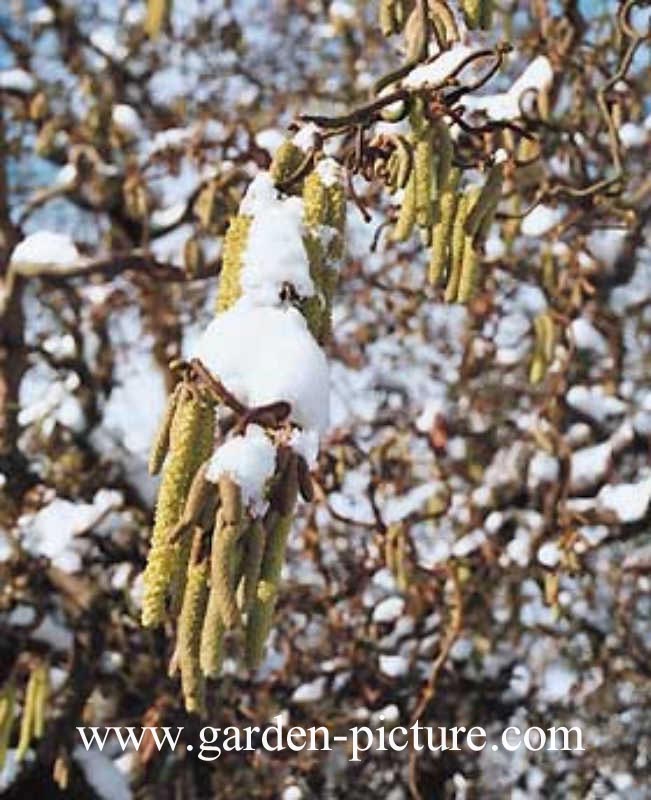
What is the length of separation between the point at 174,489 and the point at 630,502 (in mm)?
2637

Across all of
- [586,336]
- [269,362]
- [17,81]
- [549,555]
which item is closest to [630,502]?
[549,555]

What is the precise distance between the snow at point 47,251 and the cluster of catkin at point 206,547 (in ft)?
8.28

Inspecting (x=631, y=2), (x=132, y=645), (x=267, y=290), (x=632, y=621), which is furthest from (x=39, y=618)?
(x=267, y=290)

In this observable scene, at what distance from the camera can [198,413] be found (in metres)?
0.88

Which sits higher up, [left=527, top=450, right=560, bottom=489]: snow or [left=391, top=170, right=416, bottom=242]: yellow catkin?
[left=527, top=450, right=560, bottom=489]: snow

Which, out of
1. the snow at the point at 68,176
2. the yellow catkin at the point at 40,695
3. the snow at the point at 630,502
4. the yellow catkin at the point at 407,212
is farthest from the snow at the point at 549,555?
the yellow catkin at the point at 407,212

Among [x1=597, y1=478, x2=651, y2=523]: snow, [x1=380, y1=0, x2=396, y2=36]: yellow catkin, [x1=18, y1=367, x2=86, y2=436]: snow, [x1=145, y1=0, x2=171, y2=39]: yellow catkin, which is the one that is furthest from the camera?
[x1=18, y1=367, x2=86, y2=436]: snow

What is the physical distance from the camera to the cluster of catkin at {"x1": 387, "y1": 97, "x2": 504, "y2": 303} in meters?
1.22

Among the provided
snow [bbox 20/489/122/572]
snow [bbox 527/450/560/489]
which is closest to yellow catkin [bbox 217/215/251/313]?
snow [bbox 20/489/122/572]

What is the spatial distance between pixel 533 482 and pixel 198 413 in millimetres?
2940

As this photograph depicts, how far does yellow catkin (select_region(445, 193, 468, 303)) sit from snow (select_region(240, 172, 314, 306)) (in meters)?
0.36

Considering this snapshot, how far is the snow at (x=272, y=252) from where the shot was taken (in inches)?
36.5

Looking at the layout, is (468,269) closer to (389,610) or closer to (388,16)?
(388,16)

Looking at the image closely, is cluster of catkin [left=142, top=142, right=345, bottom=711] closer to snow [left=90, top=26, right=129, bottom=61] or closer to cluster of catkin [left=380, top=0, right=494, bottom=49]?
cluster of catkin [left=380, top=0, right=494, bottom=49]
